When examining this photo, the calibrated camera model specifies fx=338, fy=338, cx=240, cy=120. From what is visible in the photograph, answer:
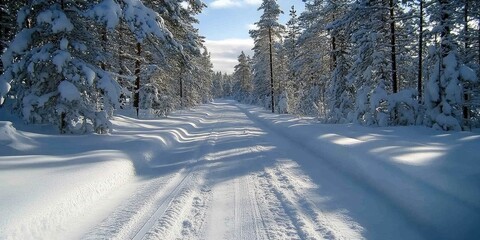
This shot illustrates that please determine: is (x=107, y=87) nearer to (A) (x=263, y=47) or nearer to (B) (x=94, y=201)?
(B) (x=94, y=201)

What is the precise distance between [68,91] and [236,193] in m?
6.56

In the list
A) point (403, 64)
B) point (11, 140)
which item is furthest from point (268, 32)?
point (11, 140)

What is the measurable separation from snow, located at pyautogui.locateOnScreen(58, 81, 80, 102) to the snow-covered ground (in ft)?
4.22

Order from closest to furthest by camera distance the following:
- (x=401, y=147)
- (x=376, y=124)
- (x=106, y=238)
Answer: (x=106, y=238)
(x=401, y=147)
(x=376, y=124)

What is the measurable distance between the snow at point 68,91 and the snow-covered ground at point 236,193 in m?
1.29

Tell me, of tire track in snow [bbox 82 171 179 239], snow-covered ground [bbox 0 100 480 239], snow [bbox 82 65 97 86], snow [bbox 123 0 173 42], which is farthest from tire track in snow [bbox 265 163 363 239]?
snow [bbox 82 65 97 86]

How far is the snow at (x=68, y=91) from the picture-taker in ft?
32.6

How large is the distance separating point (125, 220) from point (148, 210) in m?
0.49

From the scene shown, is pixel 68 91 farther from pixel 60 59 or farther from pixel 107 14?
pixel 107 14

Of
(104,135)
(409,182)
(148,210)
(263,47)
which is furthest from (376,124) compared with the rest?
(263,47)

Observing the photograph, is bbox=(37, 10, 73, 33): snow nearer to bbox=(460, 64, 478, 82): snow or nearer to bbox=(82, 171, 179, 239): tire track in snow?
bbox=(82, 171, 179, 239): tire track in snow

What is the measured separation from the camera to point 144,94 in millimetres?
23922

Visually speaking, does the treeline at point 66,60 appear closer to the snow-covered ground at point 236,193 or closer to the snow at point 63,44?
the snow at point 63,44

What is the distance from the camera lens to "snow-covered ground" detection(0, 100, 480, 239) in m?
4.56
